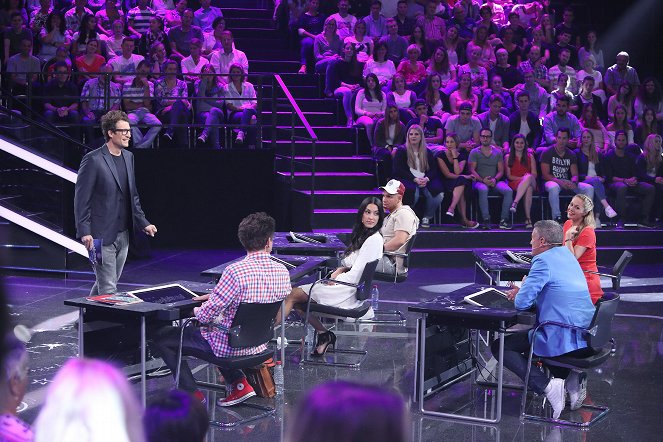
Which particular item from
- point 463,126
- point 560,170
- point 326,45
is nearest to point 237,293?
point 463,126

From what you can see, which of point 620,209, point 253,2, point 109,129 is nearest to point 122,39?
point 253,2

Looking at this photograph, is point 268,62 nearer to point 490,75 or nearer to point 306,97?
point 306,97

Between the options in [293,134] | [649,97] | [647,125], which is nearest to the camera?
[293,134]

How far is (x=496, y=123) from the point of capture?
501 inches

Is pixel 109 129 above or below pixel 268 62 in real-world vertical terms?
below

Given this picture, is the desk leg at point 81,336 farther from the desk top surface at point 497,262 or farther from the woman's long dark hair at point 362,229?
the desk top surface at point 497,262

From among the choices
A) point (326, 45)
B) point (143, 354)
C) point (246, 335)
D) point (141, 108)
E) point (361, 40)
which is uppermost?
point (361, 40)

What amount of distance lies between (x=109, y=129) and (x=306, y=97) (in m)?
7.11

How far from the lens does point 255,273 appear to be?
220 inches

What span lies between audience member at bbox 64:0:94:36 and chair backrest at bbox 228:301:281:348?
8469 mm

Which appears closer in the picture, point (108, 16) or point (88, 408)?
point (88, 408)

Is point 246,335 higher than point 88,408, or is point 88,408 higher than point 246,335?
point 88,408

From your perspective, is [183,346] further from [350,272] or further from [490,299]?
[490,299]

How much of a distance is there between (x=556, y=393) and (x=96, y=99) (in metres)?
7.77
